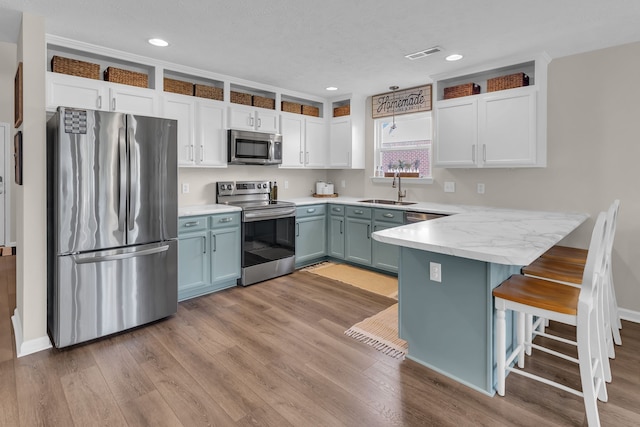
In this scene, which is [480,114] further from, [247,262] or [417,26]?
[247,262]

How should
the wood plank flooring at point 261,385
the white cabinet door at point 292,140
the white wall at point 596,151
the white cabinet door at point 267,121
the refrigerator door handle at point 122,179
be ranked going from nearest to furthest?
1. the wood plank flooring at point 261,385
2. the refrigerator door handle at point 122,179
3. the white wall at point 596,151
4. the white cabinet door at point 267,121
5. the white cabinet door at point 292,140

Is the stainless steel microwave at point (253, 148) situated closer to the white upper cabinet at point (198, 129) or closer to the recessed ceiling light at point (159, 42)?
the white upper cabinet at point (198, 129)

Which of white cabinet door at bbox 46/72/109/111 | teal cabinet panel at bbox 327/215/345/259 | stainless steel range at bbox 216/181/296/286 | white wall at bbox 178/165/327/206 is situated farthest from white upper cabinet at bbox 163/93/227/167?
teal cabinet panel at bbox 327/215/345/259

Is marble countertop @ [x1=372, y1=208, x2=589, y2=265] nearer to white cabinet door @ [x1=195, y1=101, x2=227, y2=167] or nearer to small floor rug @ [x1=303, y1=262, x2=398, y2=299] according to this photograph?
small floor rug @ [x1=303, y1=262, x2=398, y2=299]

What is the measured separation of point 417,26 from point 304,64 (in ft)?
4.31

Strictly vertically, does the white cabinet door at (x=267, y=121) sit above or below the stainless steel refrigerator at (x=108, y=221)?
above

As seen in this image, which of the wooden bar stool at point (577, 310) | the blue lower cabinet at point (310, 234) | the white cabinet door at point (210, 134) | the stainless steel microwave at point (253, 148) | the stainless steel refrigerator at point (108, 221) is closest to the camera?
the wooden bar stool at point (577, 310)

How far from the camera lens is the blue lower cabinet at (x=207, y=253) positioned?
3.45m

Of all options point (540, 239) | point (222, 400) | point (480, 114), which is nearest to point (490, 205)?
point (480, 114)

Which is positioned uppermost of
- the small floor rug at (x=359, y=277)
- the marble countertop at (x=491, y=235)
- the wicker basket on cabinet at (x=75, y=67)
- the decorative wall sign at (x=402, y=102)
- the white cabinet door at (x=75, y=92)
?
the decorative wall sign at (x=402, y=102)

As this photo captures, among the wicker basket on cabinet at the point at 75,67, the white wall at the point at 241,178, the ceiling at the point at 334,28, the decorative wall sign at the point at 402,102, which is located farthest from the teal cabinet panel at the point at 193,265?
the decorative wall sign at the point at 402,102

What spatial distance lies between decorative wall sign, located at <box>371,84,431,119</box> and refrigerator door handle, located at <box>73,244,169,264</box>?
10.9ft

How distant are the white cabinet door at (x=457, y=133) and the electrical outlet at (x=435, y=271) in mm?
1962

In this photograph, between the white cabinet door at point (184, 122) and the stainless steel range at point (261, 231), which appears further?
the stainless steel range at point (261, 231)
